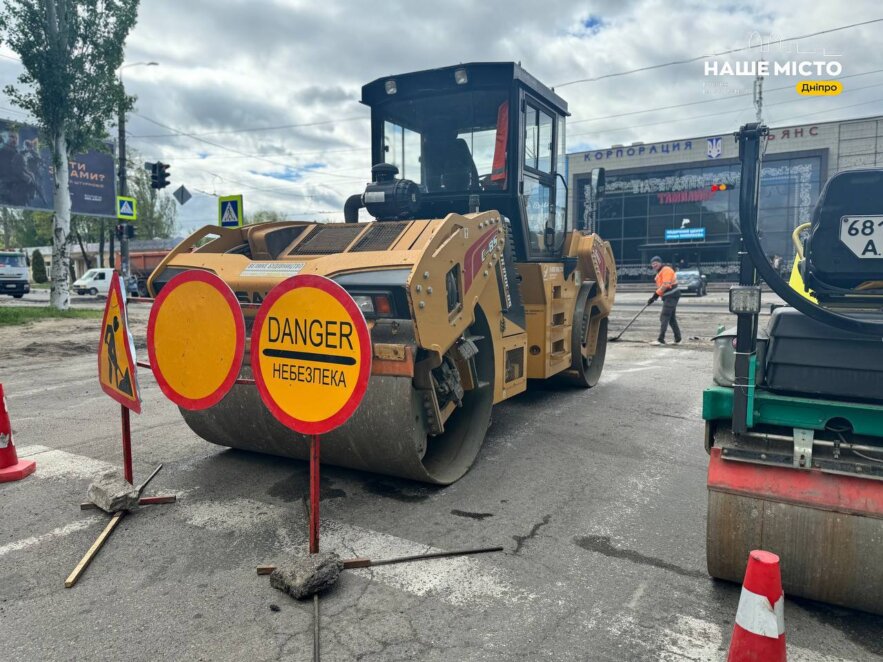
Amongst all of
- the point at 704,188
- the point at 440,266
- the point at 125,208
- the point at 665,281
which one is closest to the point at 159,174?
the point at 125,208

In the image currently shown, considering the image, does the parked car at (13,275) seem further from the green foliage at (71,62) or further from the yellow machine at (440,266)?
the yellow machine at (440,266)

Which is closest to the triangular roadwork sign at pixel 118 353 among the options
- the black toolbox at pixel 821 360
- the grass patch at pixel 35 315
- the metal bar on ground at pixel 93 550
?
the metal bar on ground at pixel 93 550

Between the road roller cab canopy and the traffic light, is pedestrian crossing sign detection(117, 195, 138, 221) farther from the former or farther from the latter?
the road roller cab canopy

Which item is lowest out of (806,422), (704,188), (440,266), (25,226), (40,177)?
(806,422)

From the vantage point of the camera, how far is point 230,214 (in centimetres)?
1123

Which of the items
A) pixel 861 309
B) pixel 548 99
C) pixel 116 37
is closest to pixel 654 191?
pixel 116 37

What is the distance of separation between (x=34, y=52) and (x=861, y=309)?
59.7 feet

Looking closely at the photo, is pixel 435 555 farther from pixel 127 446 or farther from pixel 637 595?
pixel 127 446

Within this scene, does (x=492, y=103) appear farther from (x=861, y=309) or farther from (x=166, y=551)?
(x=166, y=551)

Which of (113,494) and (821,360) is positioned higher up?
(821,360)

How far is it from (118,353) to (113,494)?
0.88m

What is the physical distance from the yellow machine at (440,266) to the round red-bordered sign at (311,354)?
47 centimetres

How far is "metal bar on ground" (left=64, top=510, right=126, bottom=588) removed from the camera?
303 cm

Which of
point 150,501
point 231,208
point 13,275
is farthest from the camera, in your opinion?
point 13,275
